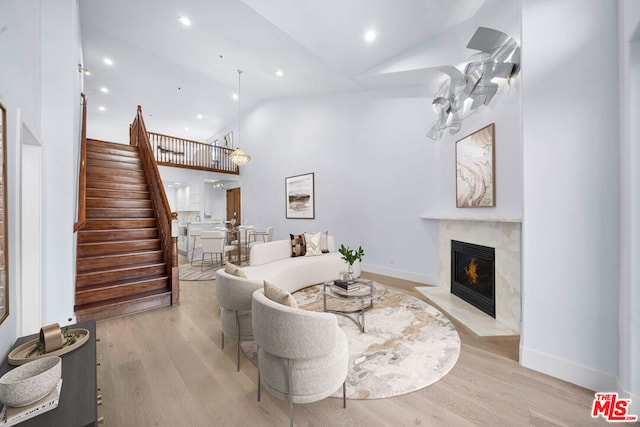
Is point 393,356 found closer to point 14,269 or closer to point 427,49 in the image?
point 14,269

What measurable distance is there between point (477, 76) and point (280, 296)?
3.41m

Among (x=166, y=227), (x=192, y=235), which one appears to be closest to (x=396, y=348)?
(x=166, y=227)

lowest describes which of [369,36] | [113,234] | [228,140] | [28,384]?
[28,384]

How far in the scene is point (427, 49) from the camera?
3.91 m

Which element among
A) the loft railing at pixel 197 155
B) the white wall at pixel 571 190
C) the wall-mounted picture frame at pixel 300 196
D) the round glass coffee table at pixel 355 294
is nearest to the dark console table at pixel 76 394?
the round glass coffee table at pixel 355 294

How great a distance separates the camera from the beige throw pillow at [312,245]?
451 cm

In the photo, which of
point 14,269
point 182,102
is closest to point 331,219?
point 14,269

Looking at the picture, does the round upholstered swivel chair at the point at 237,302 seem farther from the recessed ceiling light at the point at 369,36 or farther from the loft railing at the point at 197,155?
the loft railing at the point at 197,155

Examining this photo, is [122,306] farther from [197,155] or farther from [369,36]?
[197,155]

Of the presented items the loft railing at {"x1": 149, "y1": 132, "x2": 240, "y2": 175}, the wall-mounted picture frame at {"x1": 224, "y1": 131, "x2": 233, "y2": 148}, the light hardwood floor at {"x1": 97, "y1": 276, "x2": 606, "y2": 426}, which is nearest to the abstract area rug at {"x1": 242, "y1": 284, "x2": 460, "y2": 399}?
the light hardwood floor at {"x1": 97, "y1": 276, "x2": 606, "y2": 426}

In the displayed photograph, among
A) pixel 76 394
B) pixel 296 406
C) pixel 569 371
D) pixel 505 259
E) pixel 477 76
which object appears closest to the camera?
pixel 76 394

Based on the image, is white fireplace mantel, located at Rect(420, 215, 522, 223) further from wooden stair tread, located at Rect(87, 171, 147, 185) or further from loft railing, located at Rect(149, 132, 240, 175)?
loft railing, located at Rect(149, 132, 240, 175)

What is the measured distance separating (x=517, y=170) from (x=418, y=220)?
6.22ft

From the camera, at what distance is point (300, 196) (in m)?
6.72
